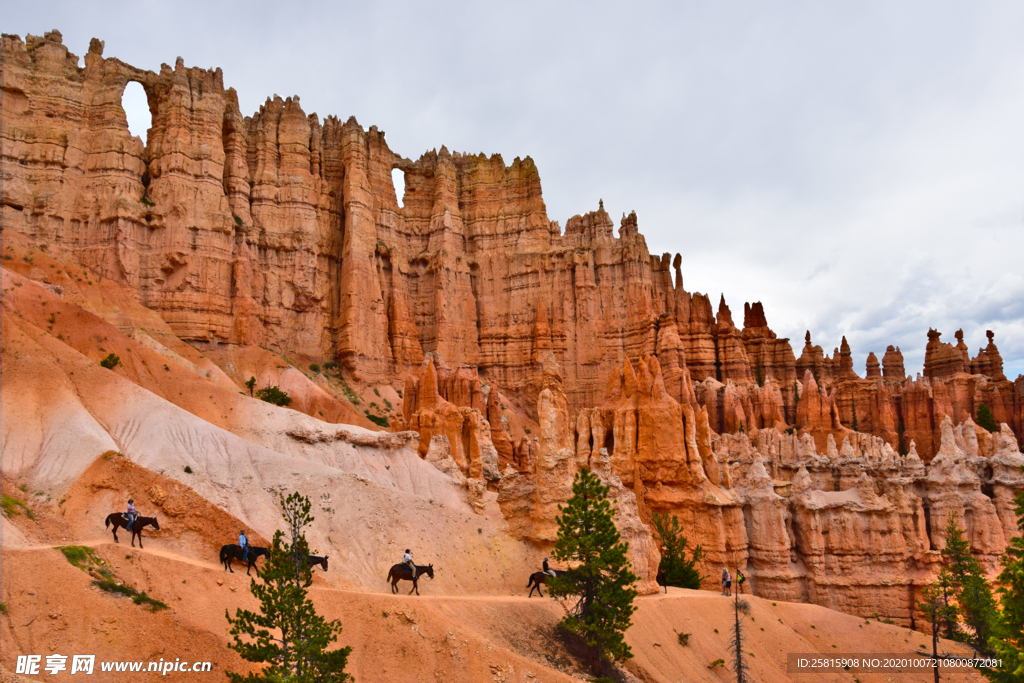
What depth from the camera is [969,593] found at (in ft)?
102

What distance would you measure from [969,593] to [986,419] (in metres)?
36.4

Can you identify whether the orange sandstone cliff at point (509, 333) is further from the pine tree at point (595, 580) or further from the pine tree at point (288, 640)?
the pine tree at point (288, 640)

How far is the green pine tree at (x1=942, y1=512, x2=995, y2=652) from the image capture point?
30344 mm

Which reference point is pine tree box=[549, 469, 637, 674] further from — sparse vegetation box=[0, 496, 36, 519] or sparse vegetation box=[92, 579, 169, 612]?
sparse vegetation box=[0, 496, 36, 519]

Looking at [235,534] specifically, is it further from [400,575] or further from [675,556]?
[675,556]

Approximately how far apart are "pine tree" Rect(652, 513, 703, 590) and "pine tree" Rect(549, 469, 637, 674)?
10.8 metres

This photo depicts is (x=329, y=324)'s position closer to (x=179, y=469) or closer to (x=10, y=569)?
(x=179, y=469)

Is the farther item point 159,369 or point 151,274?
point 151,274

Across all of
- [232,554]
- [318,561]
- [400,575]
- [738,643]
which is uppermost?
[232,554]

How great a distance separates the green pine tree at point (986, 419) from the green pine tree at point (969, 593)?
30272 millimetres

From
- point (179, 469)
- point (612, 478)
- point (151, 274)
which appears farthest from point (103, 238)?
point (612, 478)

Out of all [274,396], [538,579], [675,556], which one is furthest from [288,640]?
[274,396]

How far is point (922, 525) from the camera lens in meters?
37.9

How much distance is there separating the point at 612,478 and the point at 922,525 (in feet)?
65.9
